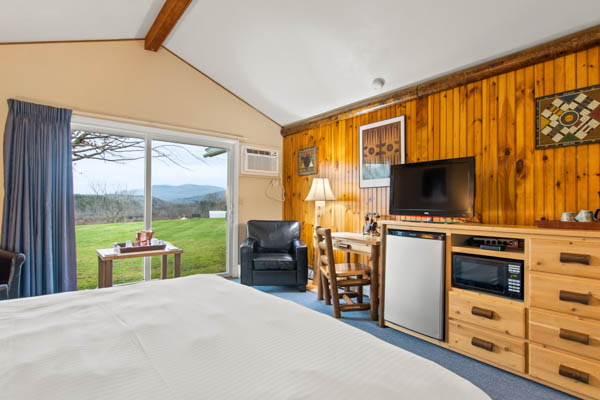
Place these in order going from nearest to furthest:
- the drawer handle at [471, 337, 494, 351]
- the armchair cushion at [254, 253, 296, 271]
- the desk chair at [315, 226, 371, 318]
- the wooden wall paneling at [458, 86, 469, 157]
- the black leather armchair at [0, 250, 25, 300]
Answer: the drawer handle at [471, 337, 494, 351]
the black leather armchair at [0, 250, 25, 300]
the wooden wall paneling at [458, 86, 469, 157]
the desk chair at [315, 226, 371, 318]
the armchair cushion at [254, 253, 296, 271]

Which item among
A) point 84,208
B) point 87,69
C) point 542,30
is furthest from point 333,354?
point 87,69

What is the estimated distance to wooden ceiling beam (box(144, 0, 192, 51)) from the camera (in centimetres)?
293

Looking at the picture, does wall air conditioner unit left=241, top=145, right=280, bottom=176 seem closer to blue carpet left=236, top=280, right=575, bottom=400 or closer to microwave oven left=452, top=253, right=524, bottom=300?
blue carpet left=236, top=280, right=575, bottom=400

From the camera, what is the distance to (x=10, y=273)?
2496 mm

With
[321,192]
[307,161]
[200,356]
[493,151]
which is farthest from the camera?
[307,161]

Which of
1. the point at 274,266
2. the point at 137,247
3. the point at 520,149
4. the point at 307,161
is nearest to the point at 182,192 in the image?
the point at 137,247

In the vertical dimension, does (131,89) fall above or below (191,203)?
above

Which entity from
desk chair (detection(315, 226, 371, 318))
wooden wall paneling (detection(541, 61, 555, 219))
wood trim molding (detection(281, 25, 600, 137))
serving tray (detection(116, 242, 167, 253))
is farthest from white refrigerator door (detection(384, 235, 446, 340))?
serving tray (detection(116, 242, 167, 253))

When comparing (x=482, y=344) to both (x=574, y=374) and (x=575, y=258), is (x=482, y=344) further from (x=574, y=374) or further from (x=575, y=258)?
(x=575, y=258)

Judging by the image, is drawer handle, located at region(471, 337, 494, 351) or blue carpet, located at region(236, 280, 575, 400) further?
drawer handle, located at region(471, 337, 494, 351)

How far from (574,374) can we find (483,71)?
232 cm

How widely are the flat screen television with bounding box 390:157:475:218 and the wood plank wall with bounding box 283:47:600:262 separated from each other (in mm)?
344

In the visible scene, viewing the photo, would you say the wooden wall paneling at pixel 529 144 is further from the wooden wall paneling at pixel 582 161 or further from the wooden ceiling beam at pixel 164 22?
the wooden ceiling beam at pixel 164 22

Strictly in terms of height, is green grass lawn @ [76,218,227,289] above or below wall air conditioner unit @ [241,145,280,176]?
below
